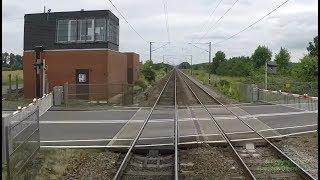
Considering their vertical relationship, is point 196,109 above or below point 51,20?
below

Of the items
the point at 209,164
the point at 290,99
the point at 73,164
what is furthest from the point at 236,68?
the point at 73,164

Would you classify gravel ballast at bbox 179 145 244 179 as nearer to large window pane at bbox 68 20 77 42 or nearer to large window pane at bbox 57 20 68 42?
large window pane at bbox 68 20 77 42

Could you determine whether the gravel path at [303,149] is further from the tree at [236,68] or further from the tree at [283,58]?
the tree at [283,58]

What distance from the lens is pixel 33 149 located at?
12570mm

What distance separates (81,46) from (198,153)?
79.6 feet

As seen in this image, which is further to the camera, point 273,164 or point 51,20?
point 51,20

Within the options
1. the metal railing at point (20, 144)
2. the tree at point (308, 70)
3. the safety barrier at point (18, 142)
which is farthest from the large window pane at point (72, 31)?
the tree at point (308, 70)

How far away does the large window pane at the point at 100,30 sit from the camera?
1459 inches

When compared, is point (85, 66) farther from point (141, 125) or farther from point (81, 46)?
point (141, 125)

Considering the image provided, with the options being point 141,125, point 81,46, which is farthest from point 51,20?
point 141,125

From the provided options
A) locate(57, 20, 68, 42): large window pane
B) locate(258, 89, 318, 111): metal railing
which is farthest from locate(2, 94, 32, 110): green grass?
locate(258, 89, 318, 111): metal railing

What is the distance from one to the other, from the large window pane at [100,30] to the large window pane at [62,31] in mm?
2342

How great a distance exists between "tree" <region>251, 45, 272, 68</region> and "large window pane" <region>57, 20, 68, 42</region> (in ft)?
297

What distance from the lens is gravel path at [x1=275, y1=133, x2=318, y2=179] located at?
42.0 feet
